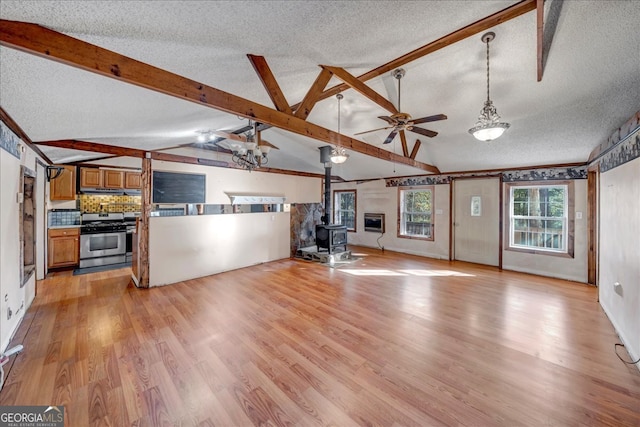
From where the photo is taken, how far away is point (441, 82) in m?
3.10

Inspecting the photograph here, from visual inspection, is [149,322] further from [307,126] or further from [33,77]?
[307,126]

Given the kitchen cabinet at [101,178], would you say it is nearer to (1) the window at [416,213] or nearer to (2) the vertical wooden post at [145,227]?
(2) the vertical wooden post at [145,227]

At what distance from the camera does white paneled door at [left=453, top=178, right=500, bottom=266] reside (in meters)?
5.87

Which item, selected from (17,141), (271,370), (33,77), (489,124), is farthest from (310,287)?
(17,141)

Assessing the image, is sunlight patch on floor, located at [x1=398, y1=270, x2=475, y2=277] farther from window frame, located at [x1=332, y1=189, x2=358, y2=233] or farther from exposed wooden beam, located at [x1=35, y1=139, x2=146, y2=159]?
exposed wooden beam, located at [x1=35, y1=139, x2=146, y2=159]

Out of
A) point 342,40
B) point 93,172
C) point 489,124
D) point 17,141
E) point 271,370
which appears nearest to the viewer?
point 342,40

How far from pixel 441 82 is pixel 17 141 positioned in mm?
5033

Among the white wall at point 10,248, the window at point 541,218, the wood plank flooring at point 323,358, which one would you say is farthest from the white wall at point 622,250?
the white wall at point 10,248

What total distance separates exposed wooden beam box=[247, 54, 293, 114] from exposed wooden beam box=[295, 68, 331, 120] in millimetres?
191

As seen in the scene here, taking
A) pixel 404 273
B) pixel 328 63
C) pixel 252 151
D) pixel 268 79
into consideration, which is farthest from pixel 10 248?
pixel 404 273

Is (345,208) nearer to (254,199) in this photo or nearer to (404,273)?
(254,199)

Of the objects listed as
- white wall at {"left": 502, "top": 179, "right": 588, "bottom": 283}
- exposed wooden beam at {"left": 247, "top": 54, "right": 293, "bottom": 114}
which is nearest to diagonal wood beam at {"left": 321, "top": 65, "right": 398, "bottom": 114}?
exposed wooden beam at {"left": 247, "top": 54, "right": 293, "bottom": 114}

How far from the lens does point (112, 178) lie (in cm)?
570

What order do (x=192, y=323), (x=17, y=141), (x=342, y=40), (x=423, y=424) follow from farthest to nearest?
(x=192, y=323) < (x=17, y=141) < (x=342, y=40) < (x=423, y=424)
